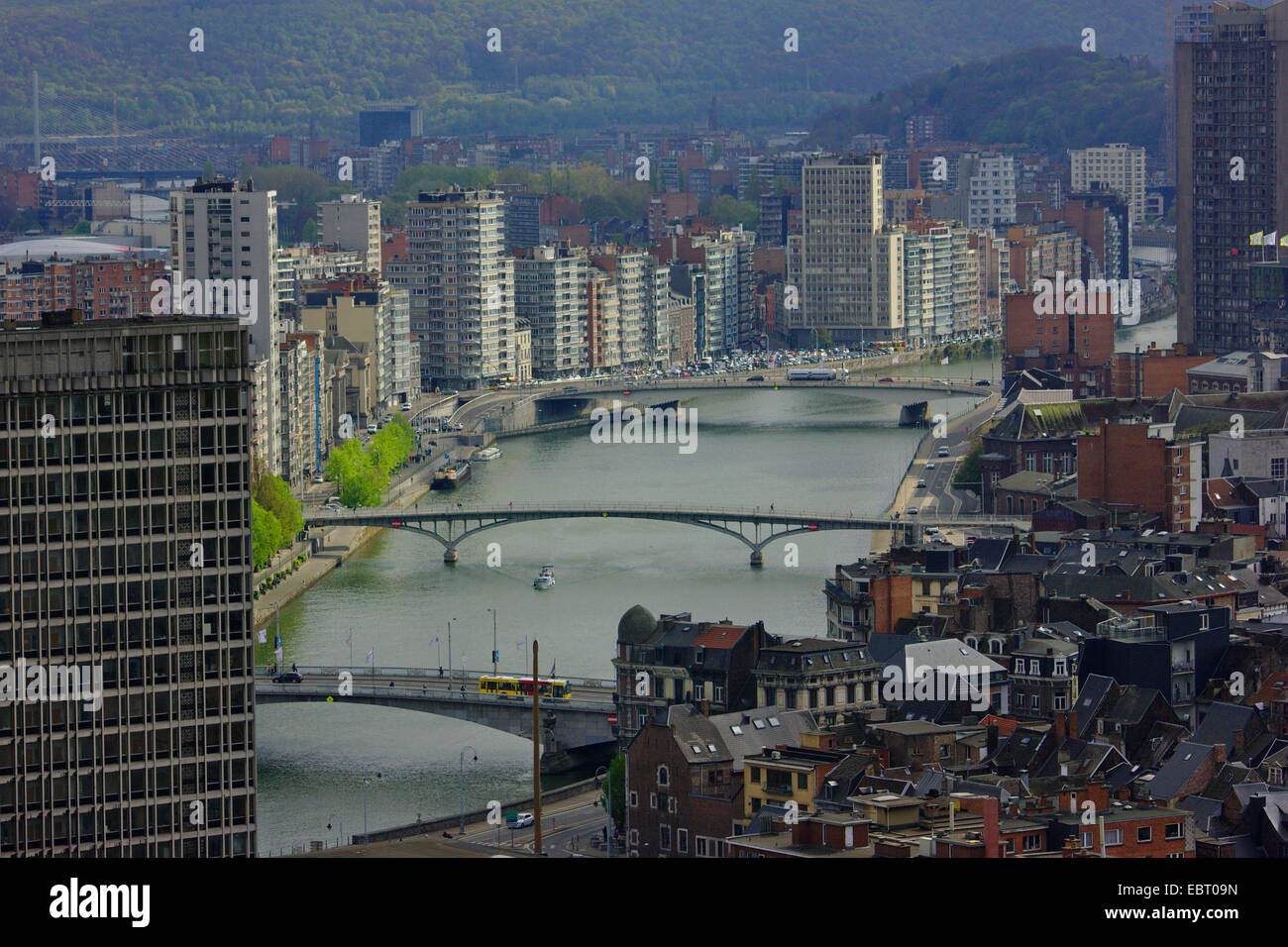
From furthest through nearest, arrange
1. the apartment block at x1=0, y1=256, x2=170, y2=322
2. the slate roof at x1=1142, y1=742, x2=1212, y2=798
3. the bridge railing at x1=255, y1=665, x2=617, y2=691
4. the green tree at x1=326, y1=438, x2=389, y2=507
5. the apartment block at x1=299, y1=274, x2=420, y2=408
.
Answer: the apartment block at x1=0, y1=256, x2=170, y2=322 < the apartment block at x1=299, y1=274, x2=420, y2=408 < the green tree at x1=326, y1=438, x2=389, y2=507 < the bridge railing at x1=255, y1=665, x2=617, y2=691 < the slate roof at x1=1142, y1=742, x2=1212, y2=798

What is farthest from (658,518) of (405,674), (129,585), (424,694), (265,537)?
(129,585)

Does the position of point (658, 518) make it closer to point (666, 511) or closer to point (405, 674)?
point (666, 511)

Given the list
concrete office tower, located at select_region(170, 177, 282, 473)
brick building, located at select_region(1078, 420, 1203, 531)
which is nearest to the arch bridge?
brick building, located at select_region(1078, 420, 1203, 531)

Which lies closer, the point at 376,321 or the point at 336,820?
the point at 336,820

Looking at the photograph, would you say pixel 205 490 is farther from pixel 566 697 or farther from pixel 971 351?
pixel 971 351

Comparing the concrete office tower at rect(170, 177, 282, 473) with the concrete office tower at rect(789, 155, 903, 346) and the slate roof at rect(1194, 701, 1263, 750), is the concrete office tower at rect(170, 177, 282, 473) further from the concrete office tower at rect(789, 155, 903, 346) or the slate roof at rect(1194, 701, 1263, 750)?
the slate roof at rect(1194, 701, 1263, 750)

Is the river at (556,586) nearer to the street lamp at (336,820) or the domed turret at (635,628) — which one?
the street lamp at (336,820)
